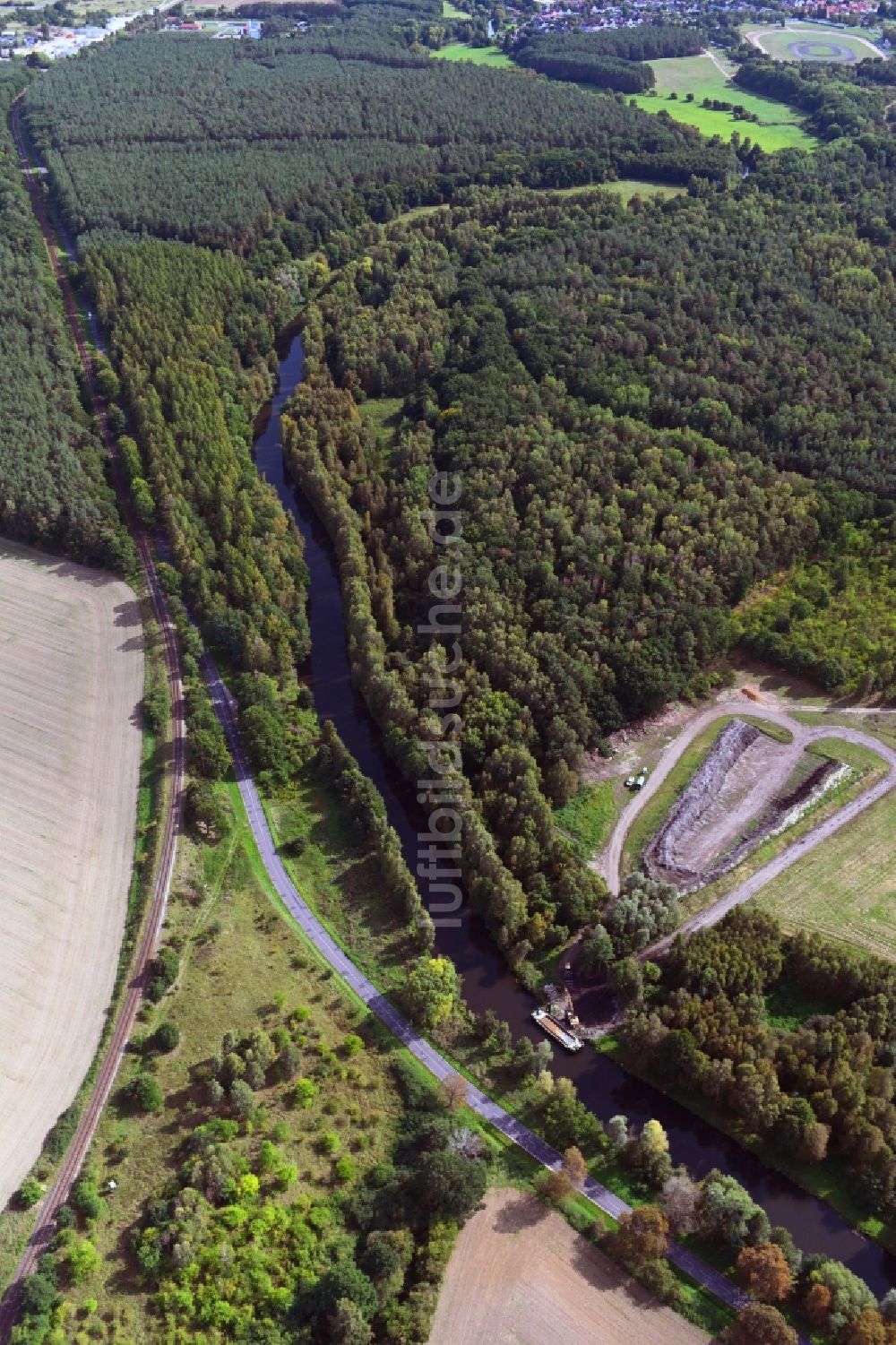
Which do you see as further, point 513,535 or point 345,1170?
point 513,535

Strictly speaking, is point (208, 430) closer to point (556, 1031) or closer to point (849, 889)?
point (556, 1031)

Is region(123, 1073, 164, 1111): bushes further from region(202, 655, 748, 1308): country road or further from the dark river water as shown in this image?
the dark river water

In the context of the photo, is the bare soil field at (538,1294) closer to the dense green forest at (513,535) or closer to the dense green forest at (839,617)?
the dense green forest at (513,535)

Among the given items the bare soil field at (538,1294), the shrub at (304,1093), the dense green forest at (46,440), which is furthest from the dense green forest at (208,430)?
the bare soil field at (538,1294)

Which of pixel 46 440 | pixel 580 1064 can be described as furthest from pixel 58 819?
pixel 46 440

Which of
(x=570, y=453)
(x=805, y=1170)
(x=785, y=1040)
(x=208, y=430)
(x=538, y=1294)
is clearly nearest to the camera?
(x=538, y=1294)

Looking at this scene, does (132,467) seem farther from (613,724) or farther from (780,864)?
(780,864)
